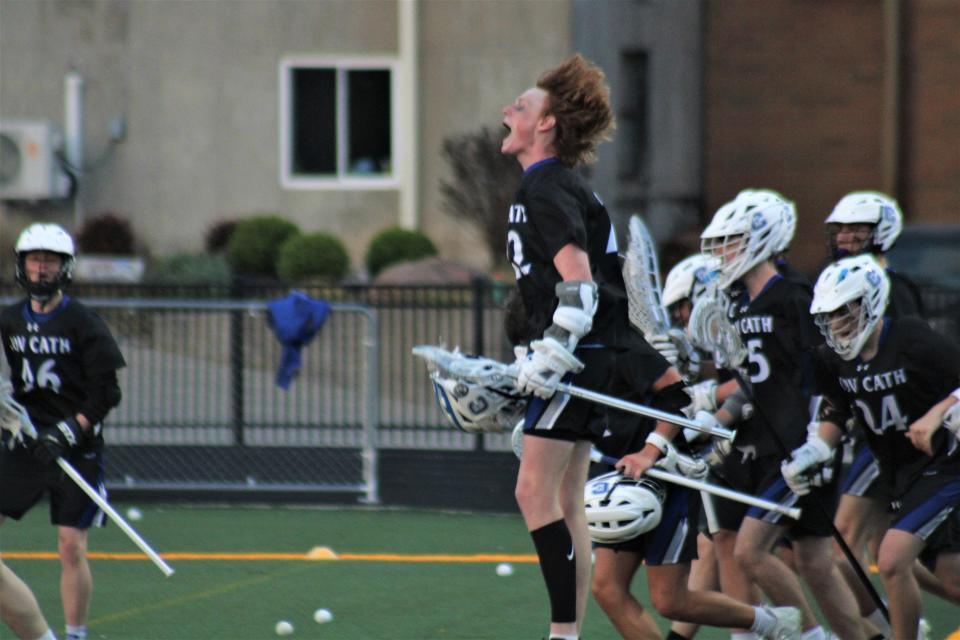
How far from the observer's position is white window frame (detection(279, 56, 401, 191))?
22.6m

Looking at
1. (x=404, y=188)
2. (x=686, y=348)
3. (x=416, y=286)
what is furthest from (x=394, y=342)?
(x=404, y=188)

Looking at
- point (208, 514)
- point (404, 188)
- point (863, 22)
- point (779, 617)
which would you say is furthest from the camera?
point (863, 22)

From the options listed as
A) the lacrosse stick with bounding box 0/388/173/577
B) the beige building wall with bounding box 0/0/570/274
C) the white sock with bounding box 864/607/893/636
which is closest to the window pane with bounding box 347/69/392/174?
the beige building wall with bounding box 0/0/570/274

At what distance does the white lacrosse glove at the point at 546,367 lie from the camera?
5645mm

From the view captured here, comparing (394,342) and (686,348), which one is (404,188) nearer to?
(394,342)

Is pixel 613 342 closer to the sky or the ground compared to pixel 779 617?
closer to the sky

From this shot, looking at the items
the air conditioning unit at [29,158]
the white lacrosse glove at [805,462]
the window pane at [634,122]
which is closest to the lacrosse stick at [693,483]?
the white lacrosse glove at [805,462]

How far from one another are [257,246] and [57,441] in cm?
1409

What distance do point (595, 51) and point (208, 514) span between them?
12745mm

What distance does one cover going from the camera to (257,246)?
21.2 meters

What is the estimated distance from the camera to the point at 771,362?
6762 millimetres

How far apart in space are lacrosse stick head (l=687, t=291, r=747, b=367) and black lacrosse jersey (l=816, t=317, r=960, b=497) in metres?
0.37

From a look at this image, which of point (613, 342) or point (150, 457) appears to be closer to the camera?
point (613, 342)

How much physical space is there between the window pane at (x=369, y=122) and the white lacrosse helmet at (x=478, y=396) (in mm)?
17109
